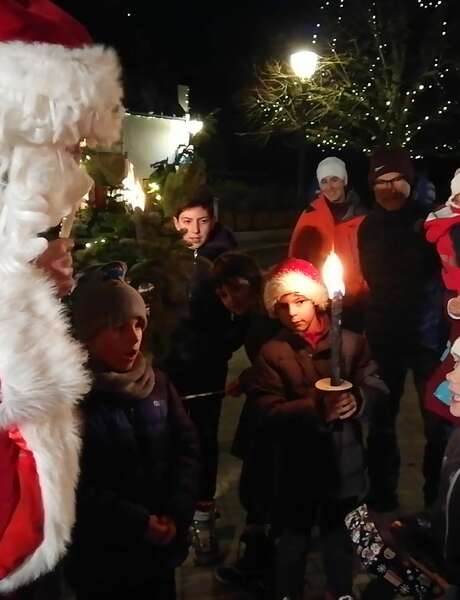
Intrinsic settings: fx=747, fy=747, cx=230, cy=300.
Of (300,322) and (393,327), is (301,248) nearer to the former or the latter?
(393,327)

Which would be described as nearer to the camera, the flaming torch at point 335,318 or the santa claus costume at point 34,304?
the santa claus costume at point 34,304

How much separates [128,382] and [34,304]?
1.11 meters

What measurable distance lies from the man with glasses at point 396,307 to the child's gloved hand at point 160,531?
74.0 inches

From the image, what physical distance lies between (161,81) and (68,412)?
16073 mm

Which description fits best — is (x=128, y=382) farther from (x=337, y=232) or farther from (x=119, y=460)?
(x=337, y=232)

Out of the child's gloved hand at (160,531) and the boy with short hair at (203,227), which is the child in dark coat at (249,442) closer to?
the boy with short hair at (203,227)

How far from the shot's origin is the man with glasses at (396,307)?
437cm

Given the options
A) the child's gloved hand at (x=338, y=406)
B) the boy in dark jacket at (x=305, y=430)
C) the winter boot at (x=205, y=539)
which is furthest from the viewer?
the winter boot at (x=205, y=539)

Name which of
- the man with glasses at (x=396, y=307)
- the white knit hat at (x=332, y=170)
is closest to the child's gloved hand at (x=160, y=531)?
the man with glasses at (x=396, y=307)

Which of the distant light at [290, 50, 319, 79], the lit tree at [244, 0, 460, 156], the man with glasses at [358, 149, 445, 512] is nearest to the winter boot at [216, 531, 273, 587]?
the man with glasses at [358, 149, 445, 512]

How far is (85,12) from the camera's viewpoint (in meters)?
11.1

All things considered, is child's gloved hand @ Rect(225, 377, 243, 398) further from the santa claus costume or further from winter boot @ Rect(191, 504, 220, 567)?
the santa claus costume

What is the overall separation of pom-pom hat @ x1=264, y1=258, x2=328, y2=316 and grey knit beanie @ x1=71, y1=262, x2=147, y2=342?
0.81 m

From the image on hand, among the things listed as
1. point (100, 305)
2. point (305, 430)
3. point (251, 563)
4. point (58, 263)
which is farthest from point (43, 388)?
point (251, 563)
